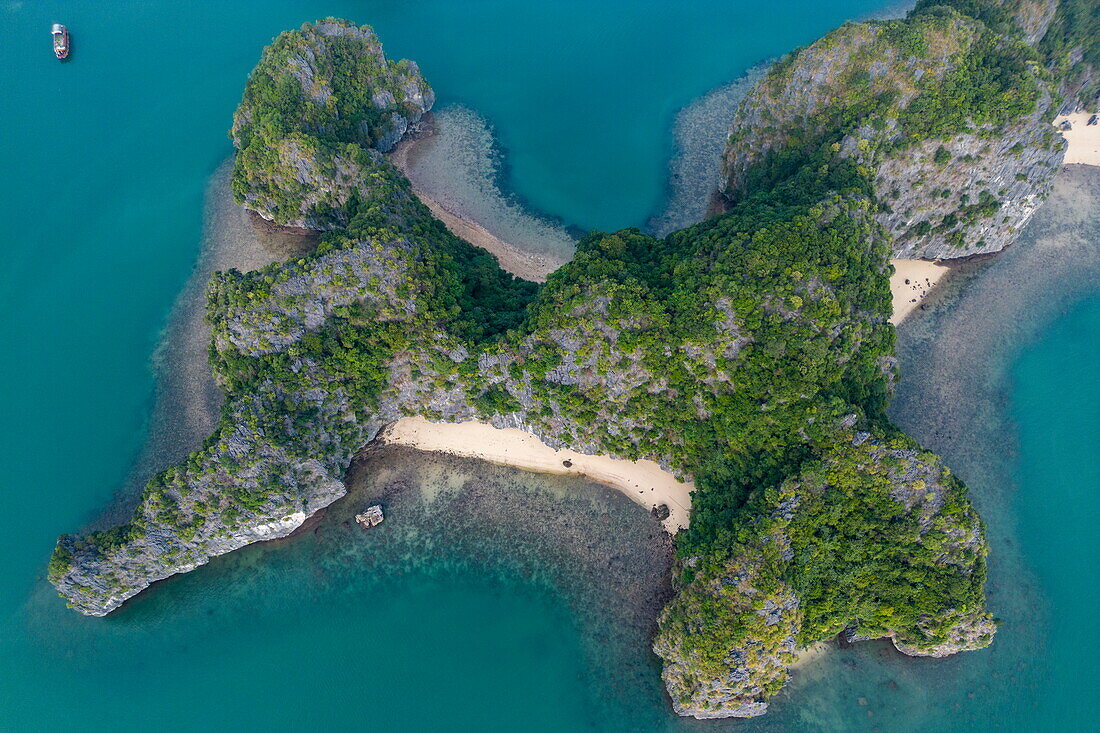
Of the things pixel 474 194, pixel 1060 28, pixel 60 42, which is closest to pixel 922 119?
pixel 1060 28

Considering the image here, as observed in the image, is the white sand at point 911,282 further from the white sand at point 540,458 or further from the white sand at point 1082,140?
the white sand at point 540,458

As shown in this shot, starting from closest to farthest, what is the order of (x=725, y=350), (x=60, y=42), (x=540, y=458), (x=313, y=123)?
(x=725, y=350)
(x=540, y=458)
(x=313, y=123)
(x=60, y=42)

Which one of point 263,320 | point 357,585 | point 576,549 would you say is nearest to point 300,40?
point 263,320

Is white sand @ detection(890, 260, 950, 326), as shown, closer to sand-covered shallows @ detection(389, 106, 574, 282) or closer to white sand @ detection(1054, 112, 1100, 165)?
white sand @ detection(1054, 112, 1100, 165)

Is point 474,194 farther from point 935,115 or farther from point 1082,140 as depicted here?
point 1082,140

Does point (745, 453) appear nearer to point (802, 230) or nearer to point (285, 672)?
point (802, 230)

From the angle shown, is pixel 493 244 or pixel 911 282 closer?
pixel 911 282

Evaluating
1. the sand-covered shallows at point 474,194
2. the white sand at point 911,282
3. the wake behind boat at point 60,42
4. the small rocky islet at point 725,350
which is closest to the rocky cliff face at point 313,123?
the small rocky islet at point 725,350
